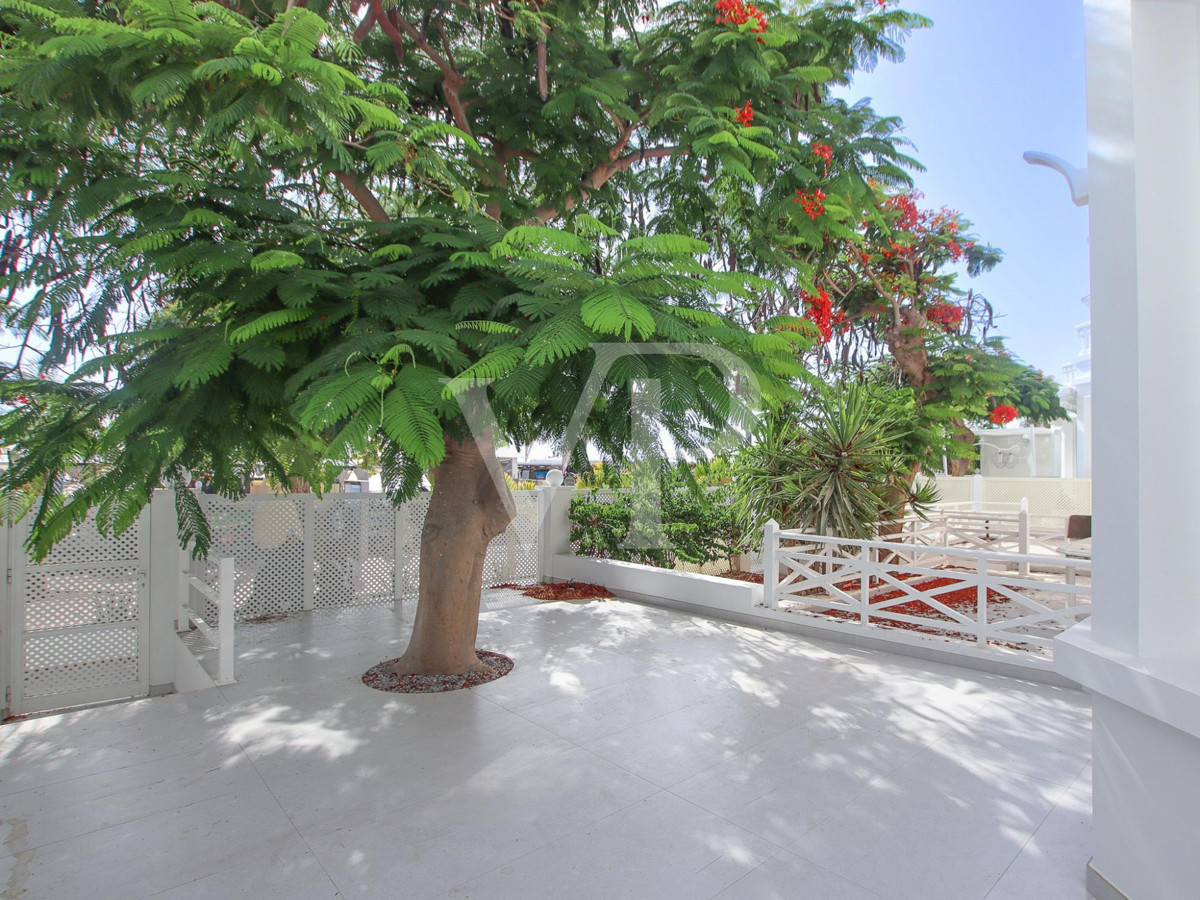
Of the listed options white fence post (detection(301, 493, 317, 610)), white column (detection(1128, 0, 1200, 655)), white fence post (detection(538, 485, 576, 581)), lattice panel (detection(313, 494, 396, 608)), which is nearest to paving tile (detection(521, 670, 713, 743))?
white column (detection(1128, 0, 1200, 655))

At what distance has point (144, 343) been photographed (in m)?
3.08

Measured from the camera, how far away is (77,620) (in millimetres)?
4746

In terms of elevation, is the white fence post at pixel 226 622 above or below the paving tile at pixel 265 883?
above

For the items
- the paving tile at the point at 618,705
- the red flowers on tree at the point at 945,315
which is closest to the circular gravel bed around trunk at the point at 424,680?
the paving tile at the point at 618,705

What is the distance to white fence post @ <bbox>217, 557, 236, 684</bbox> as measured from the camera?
4.51 metres

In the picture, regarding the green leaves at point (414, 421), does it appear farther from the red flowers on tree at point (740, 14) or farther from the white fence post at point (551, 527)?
the white fence post at point (551, 527)

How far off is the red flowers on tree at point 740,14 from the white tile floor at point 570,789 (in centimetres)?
442

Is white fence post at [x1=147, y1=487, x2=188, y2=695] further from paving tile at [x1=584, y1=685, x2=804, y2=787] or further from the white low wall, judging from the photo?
the white low wall

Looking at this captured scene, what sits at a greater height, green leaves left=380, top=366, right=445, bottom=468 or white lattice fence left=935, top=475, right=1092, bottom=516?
green leaves left=380, top=366, right=445, bottom=468

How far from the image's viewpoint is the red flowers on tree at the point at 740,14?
4348 mm

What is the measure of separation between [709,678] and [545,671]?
4.13 feet

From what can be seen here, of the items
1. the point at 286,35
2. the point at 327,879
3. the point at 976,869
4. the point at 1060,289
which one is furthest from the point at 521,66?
the point at 1060,289

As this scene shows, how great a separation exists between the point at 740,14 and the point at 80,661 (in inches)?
252

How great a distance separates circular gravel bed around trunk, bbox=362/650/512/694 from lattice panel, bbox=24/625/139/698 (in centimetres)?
175
